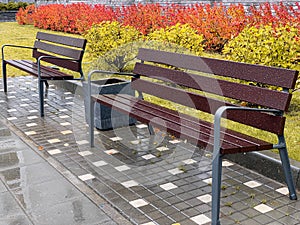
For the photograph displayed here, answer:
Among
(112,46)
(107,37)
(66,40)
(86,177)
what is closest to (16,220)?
(86,177)

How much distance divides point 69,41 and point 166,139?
2682 millimetres

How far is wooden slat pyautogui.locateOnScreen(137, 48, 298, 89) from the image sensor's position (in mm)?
3629

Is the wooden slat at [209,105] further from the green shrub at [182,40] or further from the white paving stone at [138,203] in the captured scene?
the green shrub at [182,40]

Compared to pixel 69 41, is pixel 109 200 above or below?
below

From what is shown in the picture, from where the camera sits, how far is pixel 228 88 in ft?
13.4

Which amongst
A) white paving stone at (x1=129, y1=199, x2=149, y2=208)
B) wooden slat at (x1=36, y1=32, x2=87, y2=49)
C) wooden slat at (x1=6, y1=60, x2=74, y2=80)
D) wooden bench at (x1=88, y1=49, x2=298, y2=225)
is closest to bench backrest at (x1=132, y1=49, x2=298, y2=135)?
wooden bench at (x1=88, y1=49, x2=298, y2=225)

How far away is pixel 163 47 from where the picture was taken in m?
7.79

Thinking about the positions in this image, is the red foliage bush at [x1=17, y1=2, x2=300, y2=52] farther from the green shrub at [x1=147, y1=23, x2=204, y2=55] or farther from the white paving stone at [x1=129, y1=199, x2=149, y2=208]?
the white paving stone at [x1=129, y1=199, x2=149, y2=208]

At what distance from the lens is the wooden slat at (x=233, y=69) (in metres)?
3.63

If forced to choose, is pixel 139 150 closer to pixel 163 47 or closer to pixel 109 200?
pixel 109 200

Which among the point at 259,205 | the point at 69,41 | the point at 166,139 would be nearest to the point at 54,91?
the point at 69,41

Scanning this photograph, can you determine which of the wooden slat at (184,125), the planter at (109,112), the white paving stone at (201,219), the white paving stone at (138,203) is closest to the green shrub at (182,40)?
the planter at (109,112)

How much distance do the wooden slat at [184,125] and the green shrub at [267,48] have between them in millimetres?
1853

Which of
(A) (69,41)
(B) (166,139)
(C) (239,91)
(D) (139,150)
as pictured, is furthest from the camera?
(A) (69,41)
